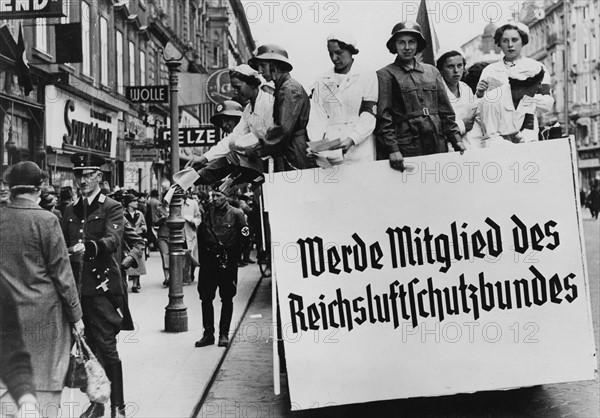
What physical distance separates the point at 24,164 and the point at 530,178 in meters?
3.23

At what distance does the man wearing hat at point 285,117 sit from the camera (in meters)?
5.83

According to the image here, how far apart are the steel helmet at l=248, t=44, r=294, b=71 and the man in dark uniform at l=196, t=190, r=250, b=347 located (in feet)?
8.35

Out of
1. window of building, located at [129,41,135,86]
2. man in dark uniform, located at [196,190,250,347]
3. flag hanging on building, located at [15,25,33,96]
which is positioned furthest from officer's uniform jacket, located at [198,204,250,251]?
window of building, located at [129,41,135,86]

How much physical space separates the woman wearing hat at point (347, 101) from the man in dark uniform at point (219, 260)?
118 inches

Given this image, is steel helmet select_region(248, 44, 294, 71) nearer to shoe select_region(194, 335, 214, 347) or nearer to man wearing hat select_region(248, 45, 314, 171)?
man wearing hat select_region(248, 45, 314, 171)

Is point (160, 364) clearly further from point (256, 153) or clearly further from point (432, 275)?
point (432, 275)

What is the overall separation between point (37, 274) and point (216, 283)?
12.9ft

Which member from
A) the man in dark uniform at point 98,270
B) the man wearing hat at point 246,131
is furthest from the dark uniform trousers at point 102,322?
the man wearing hat at point 246,131

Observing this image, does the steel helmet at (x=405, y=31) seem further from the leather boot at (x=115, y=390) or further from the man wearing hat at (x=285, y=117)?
the leather boot at (x=115, y=390)

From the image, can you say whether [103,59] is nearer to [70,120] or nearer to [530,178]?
[70,120]

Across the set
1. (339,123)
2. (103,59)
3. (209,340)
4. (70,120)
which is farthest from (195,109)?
(339,123)

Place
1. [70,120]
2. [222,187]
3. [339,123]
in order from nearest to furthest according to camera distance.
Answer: [339,123] → [222,187] → [70,120]

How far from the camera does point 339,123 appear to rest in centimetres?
557

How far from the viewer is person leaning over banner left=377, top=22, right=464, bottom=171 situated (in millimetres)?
5684
